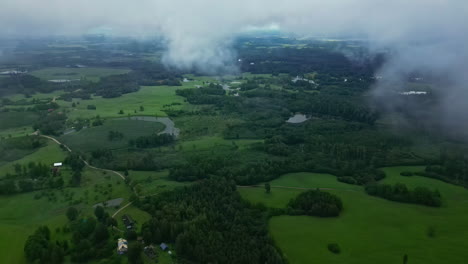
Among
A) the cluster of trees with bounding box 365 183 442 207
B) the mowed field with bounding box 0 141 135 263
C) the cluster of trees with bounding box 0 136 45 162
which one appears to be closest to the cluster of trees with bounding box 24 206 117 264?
the mowed field with bounding box 0 141 135 263

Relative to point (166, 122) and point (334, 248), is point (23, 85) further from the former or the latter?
point (334, 248)

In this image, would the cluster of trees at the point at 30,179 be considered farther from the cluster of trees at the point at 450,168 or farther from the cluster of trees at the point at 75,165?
the cluster of trees at the point at 450,168

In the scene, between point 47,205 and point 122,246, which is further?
point 47,205

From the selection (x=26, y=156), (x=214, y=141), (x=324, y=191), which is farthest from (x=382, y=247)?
(x=26, y=156)

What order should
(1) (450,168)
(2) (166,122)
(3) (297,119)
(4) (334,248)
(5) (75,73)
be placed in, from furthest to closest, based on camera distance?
(5) (75,73) → (3) (297,119) → (2) (166,122) → (1) (450,168) → (4) (334,248)

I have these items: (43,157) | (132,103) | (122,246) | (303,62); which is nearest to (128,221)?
(122,246)

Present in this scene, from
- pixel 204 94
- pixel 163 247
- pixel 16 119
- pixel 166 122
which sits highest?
pixel 204 94

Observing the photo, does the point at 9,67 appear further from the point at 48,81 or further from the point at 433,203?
the point at 433,203

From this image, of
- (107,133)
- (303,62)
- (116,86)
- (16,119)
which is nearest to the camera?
(107,133)
